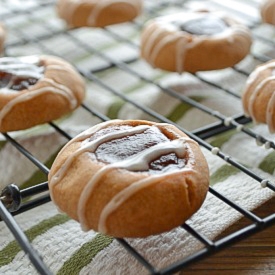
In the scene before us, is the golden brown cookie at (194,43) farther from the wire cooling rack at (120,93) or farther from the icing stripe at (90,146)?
the icing stripe at (90,146)

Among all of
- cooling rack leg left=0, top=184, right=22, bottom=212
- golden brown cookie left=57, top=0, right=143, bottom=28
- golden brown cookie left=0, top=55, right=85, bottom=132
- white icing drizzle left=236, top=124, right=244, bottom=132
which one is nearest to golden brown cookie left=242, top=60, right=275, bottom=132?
white icing drizzle left=236, top=124, right=244, bottom=132

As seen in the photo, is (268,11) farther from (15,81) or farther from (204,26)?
(15,81)

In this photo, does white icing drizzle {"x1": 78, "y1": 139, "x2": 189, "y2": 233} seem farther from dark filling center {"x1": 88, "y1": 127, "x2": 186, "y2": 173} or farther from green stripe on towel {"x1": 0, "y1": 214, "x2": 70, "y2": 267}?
green stripe on towel {"x1": 0, "y1": 214, "x2": 70, "y2": 267}

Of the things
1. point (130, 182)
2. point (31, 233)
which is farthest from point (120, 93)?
point (130, 182)

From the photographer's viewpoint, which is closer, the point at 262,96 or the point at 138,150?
the point at 138,150

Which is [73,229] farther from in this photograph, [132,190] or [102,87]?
[102,87]

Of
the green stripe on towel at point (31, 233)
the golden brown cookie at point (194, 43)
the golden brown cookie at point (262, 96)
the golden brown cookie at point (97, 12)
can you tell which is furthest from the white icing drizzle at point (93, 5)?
the green stripe on towel at point (31, 233)
